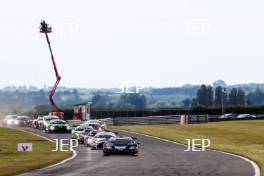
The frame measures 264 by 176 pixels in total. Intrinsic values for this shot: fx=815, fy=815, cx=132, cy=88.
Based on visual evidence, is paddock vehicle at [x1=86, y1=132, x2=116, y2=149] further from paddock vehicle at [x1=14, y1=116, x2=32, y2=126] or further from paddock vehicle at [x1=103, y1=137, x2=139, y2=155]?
paddock vehicle at [x1=14, y1=116, x2=32, y2=126]

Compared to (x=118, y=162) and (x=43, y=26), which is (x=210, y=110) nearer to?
(x=43, y=26)

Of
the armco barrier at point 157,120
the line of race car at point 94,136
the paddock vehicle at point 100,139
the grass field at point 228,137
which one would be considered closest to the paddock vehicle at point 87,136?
the line of race car at point 94,136

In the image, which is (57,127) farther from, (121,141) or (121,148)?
(121,148)

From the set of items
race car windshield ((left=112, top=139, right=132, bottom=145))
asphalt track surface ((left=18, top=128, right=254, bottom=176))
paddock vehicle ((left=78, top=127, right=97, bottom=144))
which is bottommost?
asphalt track surface ((left=18, top=128, right=254, bottom=176))

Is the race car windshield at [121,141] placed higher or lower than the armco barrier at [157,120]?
lower

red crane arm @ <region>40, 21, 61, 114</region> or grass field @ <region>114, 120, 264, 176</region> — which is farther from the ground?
red crane arm @ <region>40, 21, 61, 114</region>

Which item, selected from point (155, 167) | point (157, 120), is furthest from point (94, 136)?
point (157, 120)

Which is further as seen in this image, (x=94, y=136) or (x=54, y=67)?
(x=54, y=67)

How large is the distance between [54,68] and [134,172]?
80.8 meters

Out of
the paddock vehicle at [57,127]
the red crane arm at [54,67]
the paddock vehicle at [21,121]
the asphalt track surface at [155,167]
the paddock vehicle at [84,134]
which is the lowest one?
the asphalt track surface at [155,167]

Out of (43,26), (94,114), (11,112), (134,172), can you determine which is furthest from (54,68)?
(134,172)

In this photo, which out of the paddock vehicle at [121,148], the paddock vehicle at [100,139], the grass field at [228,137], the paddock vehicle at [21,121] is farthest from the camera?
the paddock vehicle at [21,121]

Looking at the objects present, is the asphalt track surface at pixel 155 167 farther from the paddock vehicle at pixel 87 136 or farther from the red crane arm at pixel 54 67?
the red crane arm at pixel 54 67

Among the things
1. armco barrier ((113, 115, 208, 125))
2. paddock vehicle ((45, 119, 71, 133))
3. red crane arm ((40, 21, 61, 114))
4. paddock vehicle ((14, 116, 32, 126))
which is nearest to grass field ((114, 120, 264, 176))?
paddock vehicle ((45, 119, 71, 133))
